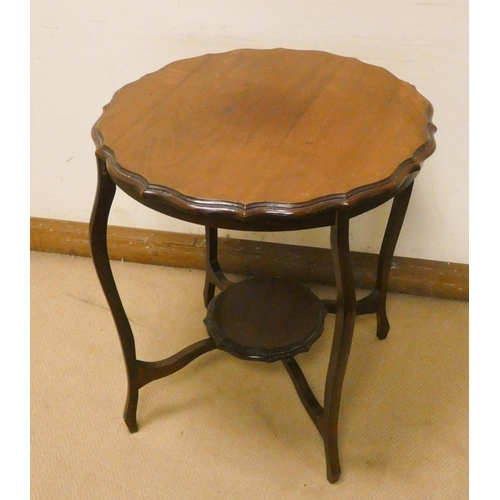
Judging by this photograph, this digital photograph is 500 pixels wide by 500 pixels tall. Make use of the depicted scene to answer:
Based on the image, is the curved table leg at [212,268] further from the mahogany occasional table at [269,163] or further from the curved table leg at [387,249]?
the curved table leg at [387,249]

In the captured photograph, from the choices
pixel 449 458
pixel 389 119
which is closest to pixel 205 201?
pixel 389 119

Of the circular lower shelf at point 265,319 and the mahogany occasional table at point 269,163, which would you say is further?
the circular lower shelf at point 265,319

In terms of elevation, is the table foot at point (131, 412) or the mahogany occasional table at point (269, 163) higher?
the mahogany occasional table at point (269, 163)

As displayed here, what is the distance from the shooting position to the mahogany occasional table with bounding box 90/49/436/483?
1.01m

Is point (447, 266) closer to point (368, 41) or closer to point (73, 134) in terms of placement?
point (368, 41)

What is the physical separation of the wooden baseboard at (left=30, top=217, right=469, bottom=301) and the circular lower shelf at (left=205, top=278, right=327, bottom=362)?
224 mm

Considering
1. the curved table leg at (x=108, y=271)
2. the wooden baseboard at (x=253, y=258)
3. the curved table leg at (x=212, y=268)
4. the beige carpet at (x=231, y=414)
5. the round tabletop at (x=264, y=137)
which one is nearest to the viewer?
the round tabletop at (x=264, y=137)

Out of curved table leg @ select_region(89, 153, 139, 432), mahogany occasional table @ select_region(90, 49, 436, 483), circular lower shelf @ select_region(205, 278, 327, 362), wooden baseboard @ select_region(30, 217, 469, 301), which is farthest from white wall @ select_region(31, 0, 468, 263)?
curved table leg @ select_region(89, 153, 139, 432)

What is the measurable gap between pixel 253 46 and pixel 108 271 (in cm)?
72

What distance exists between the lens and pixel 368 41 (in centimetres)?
154

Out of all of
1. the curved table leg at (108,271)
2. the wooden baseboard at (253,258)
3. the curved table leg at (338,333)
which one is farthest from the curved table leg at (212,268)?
the curved table leg at (338,333)

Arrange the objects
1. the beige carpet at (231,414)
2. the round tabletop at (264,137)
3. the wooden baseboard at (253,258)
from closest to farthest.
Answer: the round tabletop at (264,137), the beige carpet at (231,414), the wooden baseboard at (253,258)

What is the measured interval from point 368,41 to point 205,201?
788mm

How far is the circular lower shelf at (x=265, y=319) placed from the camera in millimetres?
1441
